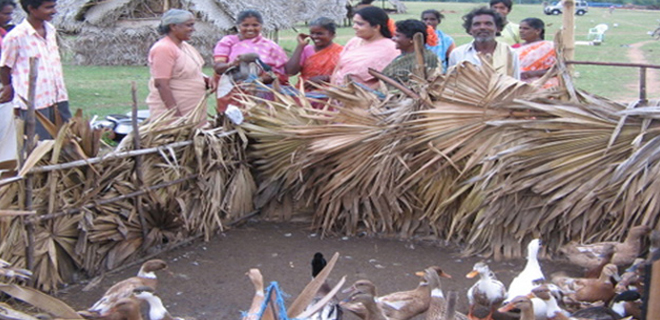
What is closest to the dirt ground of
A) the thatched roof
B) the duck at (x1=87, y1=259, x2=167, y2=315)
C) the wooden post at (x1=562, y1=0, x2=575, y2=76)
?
the duck at (x1=87, y1=259, x2=167, y2=315)

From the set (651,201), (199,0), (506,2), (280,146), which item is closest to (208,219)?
(280,146)

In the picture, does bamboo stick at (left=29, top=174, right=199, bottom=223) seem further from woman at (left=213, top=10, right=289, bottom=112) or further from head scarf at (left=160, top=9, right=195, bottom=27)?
head scarf at (left=160, top=9, right=195, bottom=27)

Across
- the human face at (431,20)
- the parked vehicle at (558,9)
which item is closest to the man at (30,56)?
the human face at (431,20)

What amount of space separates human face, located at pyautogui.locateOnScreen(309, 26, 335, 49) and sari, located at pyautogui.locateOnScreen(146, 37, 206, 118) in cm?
117

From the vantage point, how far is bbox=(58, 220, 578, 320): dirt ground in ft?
17.0

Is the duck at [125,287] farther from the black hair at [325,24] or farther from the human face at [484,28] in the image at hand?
the human face at [484,28]

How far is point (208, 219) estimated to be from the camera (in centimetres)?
633

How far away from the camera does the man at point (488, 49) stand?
21.1ft

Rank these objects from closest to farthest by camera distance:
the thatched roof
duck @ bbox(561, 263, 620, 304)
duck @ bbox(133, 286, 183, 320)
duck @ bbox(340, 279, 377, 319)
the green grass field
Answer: duck @ bbox(340, 279, 377, 319) < duck @ bbox(133, 286, 183, 320) < duck @ bbox(561, 263, 620, 304) < the green grass field < the thatched roof

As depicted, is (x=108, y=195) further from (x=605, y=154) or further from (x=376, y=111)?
(x=605, y=154)

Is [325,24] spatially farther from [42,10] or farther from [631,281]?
[631,281]

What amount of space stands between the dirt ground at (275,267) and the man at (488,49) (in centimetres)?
166

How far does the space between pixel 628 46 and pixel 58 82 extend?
2395 centimetres

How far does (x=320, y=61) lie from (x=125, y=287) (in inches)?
142
